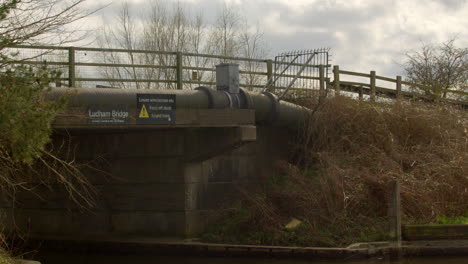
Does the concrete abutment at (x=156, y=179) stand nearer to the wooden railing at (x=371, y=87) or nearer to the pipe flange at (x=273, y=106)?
the pipe flange at (x=273, y=106)

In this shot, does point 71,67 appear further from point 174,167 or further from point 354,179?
point 354,179

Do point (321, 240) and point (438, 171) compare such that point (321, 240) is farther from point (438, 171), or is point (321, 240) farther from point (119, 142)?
point (119, 142)

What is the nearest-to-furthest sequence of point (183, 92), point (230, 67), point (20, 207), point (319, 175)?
1. point (183, 92)
2. point (230, 67)
3. point (319, 175)
4. point (20, 207)

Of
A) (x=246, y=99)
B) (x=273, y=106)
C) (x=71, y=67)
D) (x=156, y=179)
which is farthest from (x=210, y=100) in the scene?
(x=71, y=67)

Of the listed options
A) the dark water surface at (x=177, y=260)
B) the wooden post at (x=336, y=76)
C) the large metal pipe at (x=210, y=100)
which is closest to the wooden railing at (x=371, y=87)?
the wooden post at (x=336, y=76)

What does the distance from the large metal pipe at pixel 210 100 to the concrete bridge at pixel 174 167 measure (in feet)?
0.10

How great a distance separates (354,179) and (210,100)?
475cm

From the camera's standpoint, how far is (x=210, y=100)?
1725 centimetres

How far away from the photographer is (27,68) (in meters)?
10.3

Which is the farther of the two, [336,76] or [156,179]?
[336,76]

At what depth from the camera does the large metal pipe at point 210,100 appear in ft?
47.3

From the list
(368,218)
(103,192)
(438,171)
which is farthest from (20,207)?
(438,171)

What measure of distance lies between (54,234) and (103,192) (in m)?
2.23

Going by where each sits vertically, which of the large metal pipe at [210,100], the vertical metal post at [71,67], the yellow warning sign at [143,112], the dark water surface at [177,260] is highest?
the vertical metal post at [71,67]
